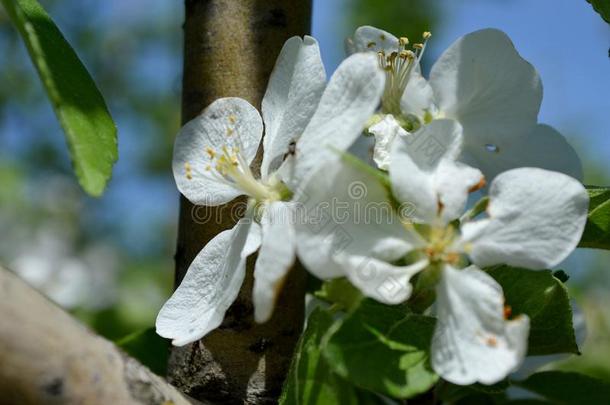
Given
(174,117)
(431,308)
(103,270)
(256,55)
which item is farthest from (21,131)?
(431,308)

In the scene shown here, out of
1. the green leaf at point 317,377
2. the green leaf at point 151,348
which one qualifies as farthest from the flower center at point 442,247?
the green leaf at point 151,348

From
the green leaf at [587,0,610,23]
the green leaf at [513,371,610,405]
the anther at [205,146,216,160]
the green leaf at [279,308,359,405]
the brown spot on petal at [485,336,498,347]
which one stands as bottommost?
the green leaf at [513,371,610,405]

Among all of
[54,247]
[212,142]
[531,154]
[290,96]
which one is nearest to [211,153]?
[212,142]

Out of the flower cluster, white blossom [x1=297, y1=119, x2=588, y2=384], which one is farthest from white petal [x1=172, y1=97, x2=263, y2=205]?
white blossom [x1=297, y1=119, x2=588, y2=384]

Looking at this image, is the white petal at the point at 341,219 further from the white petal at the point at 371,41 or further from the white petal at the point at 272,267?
the white petal at the point at 371,41

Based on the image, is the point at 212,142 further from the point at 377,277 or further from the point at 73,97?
the point at 377,277

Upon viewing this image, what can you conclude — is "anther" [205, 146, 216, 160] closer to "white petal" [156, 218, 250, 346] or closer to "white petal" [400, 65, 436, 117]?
"white petal" [156, 218, 250, 346]
